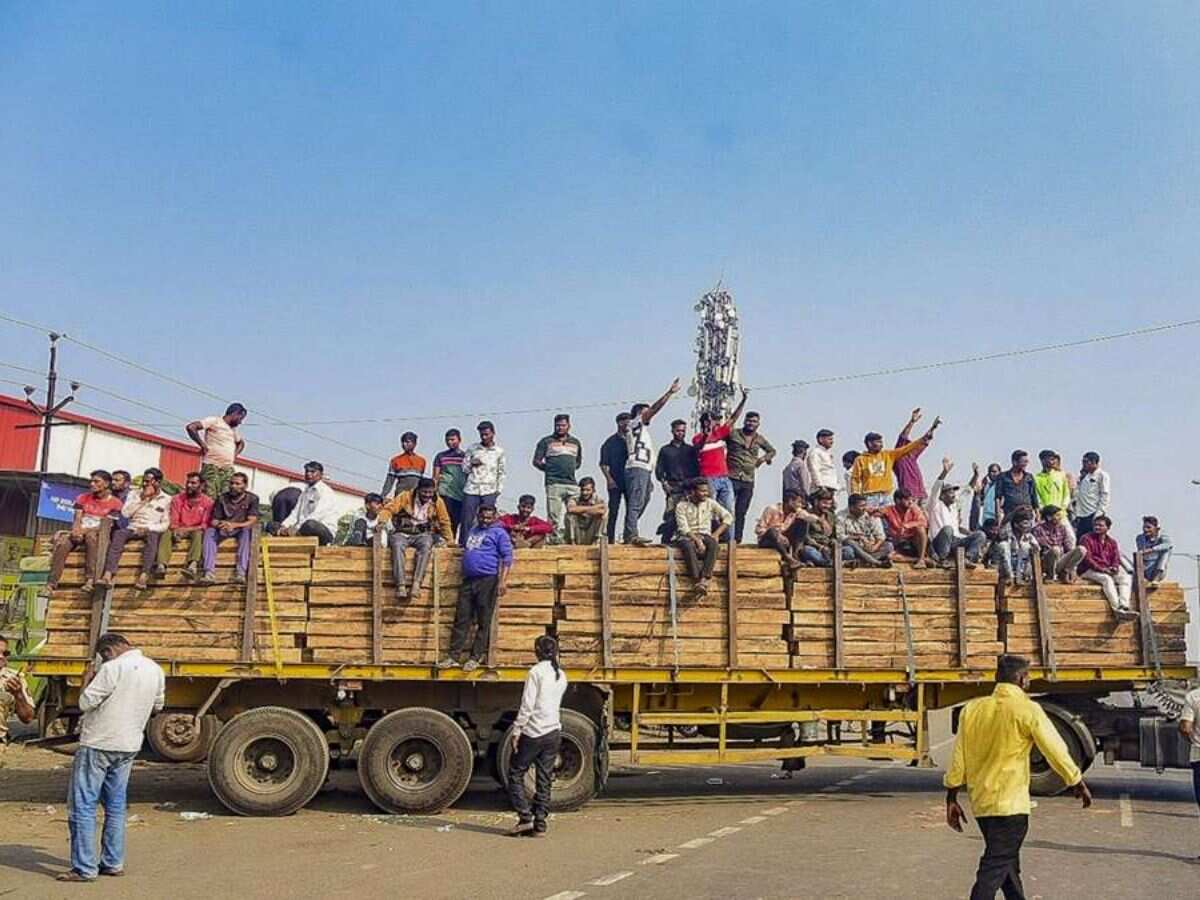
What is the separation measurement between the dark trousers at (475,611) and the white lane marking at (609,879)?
3.50 metres

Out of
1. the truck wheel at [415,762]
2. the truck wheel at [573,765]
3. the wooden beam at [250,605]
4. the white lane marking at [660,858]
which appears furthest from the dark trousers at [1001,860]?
the wooden beam at [250,605]

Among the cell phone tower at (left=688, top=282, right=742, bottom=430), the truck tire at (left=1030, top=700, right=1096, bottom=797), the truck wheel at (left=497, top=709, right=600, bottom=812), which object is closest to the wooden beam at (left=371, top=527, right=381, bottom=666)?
the truck wheel at (left=497, top=709, right=600, bottom=812)

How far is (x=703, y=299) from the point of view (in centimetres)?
4916

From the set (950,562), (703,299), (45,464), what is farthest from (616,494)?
(703,299)

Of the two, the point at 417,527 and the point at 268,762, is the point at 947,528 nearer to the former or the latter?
the point at 417,527

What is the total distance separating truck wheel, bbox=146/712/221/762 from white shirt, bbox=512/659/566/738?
3320mm

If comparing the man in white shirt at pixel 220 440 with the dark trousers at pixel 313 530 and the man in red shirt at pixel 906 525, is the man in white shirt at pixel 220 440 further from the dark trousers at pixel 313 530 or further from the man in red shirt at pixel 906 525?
the man in red shirt at pixel 906 525

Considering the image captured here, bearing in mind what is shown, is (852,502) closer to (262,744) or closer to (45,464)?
(262,744)

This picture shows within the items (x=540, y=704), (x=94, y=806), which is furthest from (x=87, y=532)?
(x=540, y=704)

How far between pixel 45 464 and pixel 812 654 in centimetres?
2898

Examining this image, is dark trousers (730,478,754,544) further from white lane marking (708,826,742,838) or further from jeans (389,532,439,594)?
white lane marking (708,826,742,838)

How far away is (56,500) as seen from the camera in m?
33.4

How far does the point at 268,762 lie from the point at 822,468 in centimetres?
686

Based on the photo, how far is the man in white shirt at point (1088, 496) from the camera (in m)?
14.1
